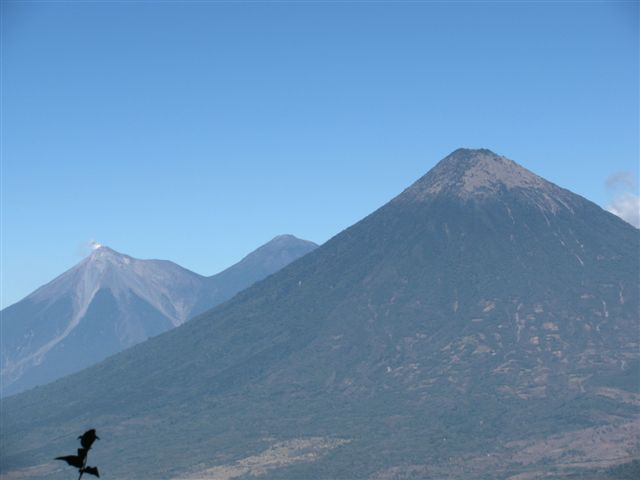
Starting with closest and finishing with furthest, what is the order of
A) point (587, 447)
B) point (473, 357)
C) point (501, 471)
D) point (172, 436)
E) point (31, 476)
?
point (501, 471) < point (587, 447) < point (31, 476) < point (172, 436) < point (473, 357)

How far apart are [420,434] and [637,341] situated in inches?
1853

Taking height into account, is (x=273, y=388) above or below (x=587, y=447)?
above

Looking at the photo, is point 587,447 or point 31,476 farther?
point 31,476

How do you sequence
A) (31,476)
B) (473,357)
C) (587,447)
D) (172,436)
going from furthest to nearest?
(473,357)
(172,436)
(31,476)
(587,447)

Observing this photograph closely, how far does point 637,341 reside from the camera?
19475 centimetres

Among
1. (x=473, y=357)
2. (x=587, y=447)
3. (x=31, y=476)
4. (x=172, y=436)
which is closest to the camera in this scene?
(x=587, y=447)

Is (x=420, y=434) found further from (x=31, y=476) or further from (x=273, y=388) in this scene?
(x=31, y=476)

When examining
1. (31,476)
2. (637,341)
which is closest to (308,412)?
(31,476)

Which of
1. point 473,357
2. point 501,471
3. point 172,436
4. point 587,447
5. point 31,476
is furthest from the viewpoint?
point 473,357

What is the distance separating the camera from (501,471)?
145 meters

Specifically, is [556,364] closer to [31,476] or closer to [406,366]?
[406,366]

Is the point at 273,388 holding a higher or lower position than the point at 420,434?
higher

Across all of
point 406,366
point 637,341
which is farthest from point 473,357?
point 637,341

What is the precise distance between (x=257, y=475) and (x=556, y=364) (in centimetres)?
6059
